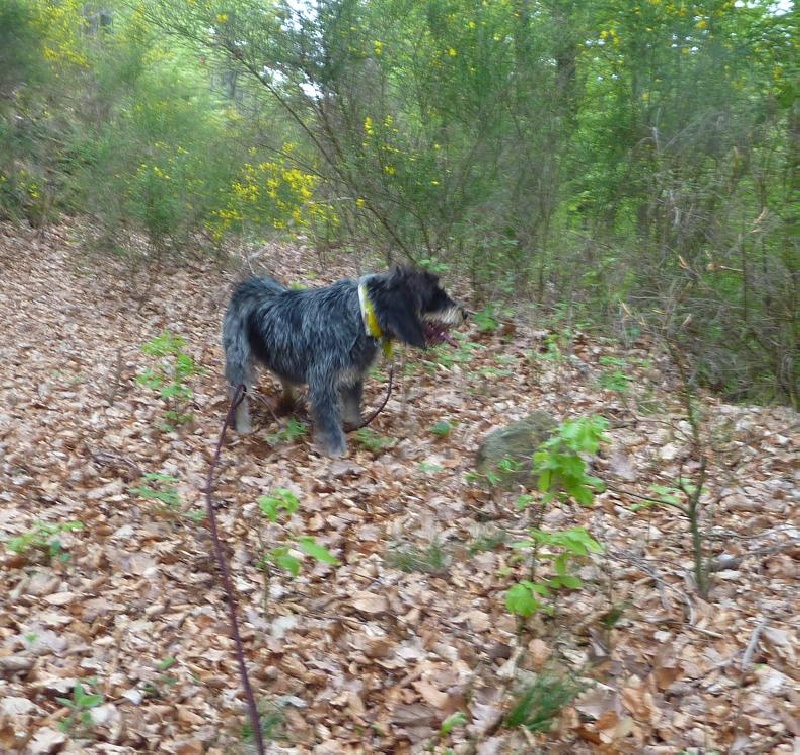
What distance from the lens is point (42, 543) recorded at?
183 inches

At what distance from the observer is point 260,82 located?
10.4 m

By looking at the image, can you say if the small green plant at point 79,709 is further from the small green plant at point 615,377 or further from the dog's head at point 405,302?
the small green plant at point 615,377

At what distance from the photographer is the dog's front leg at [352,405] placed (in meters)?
7.11

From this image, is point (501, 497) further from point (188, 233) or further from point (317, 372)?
point (188, 233)

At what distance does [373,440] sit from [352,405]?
550 millimetres

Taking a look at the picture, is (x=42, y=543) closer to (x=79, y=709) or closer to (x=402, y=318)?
(x=79, y=709)

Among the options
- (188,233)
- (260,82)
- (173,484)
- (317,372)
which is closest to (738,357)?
(317,372)

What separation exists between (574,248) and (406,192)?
2.28 meters

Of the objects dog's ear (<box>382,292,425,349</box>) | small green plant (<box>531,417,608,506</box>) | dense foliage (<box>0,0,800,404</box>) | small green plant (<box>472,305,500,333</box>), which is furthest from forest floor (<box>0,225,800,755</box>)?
small green plant (<box>472,305,500,333</box>)

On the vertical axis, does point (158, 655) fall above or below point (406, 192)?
below

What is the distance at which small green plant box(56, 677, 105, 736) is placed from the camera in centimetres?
332

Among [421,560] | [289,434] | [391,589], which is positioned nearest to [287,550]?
[391,589]

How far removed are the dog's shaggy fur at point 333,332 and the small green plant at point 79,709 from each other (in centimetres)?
329

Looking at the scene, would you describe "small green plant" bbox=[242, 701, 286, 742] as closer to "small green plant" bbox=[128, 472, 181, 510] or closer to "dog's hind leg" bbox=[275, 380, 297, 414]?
"small green plant" bbox=[128, 472, 181, 510]
